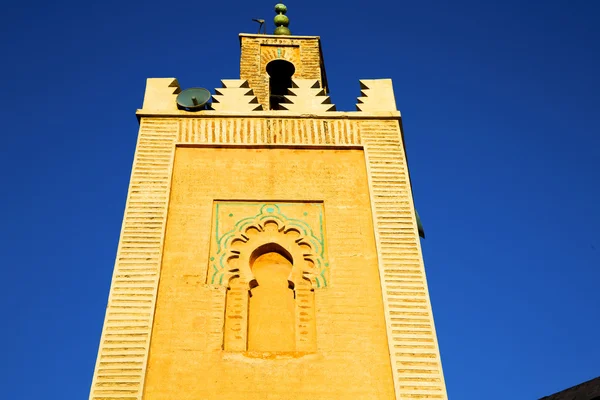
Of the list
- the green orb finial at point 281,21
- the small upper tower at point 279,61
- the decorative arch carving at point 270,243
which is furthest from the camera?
the green orb finial at point 281,21

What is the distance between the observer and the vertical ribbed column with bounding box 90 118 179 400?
6367mm

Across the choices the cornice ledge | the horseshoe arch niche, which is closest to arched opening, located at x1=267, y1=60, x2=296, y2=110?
the cornice ledge

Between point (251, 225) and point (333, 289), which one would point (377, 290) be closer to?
point (333, 289)

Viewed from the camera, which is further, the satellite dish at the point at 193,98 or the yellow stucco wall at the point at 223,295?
the satellite dish at the point at 193,98

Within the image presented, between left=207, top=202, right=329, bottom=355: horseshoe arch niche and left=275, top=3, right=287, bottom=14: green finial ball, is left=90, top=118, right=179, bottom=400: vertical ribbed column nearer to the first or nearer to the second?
left=207, top=202, right=329, bottom=355: horseshoe arch niche

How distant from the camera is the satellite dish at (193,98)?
8.77 meters

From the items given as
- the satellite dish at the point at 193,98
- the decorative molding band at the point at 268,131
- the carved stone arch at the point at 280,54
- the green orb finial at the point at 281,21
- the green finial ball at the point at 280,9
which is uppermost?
the green finial ball at the point at 280,9

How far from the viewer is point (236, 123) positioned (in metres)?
8.59

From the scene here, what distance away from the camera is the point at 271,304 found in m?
7.15

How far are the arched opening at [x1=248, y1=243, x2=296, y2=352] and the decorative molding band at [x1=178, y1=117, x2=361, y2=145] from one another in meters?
1.50

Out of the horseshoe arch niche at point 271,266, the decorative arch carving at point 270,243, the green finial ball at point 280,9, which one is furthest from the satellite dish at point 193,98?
the green finial ball at point 280,9

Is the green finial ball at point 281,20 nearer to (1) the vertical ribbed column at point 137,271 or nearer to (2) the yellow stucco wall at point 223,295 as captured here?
(1) the vertical ribbed column at point 137,271

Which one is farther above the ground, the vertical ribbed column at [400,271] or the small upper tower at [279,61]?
the small upper tower at [279,61]

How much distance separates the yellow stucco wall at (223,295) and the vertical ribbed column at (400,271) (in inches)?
3.8
